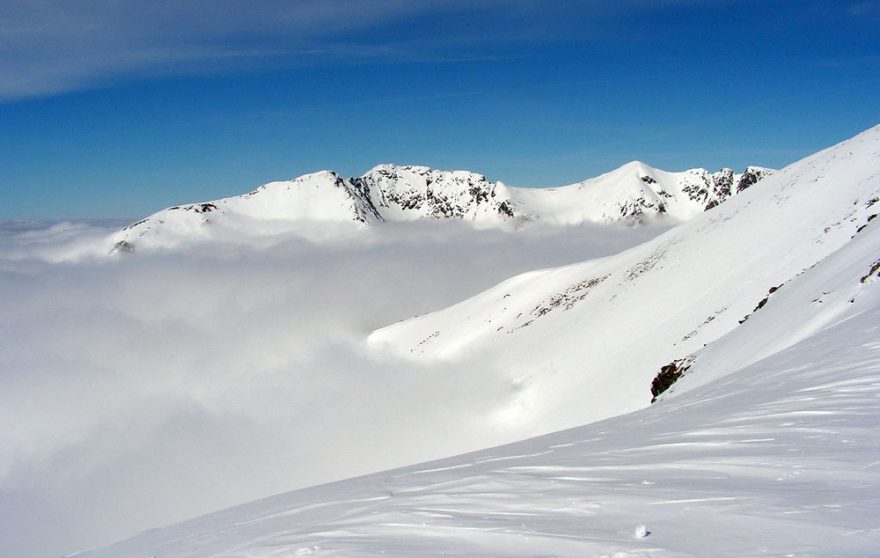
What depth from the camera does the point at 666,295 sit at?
4991 cm

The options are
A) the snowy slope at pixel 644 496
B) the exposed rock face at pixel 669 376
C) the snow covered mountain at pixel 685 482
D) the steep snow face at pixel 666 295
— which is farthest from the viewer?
the steep snow face at pixel 666 295

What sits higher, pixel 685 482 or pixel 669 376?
pixel 685 482

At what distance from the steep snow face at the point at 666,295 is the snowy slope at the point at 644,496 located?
24334mm

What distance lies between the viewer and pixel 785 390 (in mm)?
9039

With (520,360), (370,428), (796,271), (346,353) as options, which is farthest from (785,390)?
(346,353)

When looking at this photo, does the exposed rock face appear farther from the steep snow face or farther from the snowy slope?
the snowy slope

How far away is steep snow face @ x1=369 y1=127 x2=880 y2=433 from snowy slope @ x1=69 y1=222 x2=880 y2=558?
24334 mm

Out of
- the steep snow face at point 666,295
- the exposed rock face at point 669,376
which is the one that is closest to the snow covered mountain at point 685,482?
the exposed rock face at point 669,376

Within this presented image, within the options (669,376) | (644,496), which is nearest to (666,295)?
(669,376)

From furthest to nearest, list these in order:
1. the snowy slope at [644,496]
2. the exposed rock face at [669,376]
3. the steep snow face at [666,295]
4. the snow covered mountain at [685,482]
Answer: the steep snow face at [666,295] < the exposed rock face at [669,376] < the snow covered mountain at [685,482] < the snowy slope at [644,496]

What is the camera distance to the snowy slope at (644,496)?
4062mm

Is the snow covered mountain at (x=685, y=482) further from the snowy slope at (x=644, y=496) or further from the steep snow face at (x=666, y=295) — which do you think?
the steep snow face at (x=666, y=295)

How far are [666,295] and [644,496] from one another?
48365 mm

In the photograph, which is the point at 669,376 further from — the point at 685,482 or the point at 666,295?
the point at 666,295
